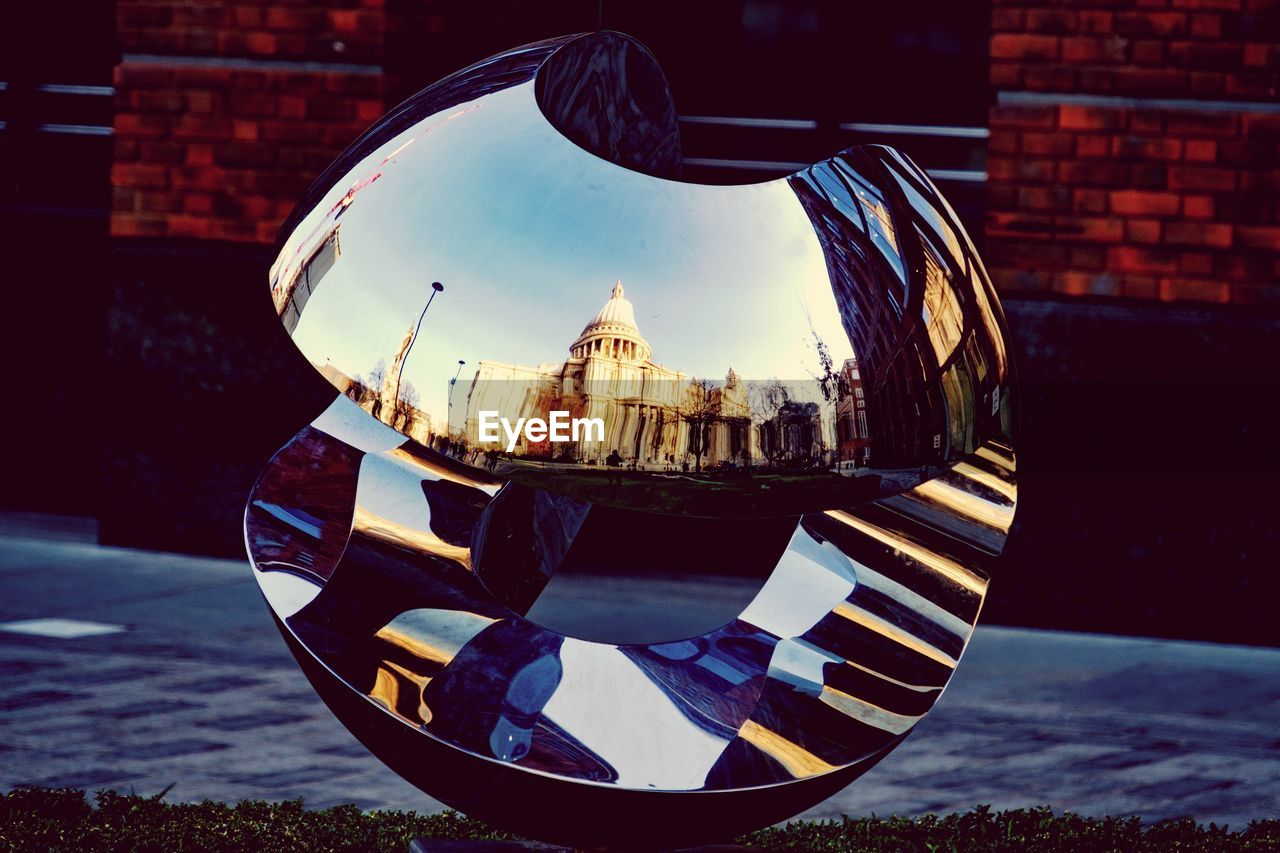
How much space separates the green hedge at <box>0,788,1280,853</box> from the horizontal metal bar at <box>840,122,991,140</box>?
4388mm

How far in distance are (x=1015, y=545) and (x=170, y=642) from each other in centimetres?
361

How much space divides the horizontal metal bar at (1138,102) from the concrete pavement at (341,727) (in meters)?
2.32

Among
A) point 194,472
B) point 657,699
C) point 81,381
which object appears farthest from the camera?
point 81,381

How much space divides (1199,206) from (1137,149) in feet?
1.19

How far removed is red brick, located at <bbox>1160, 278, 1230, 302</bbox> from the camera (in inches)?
279

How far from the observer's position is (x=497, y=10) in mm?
8062

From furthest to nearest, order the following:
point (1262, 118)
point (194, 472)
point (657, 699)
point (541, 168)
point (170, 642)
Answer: point (194, 472) → point (1262, 118) → point (170, 642) → point (657, 699) → point (541, 168)

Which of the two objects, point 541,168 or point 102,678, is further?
point 102,678

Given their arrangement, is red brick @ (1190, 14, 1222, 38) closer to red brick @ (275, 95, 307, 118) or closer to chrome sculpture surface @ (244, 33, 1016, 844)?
chrome sculpture surface @ (244, 33, 1016, 844)

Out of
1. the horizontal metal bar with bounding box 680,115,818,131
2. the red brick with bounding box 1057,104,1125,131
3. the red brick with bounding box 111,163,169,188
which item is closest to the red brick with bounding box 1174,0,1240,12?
the red brick with bounding box 1057,104,1125,131

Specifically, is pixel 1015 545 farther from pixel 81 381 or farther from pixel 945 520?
pixel 81 381

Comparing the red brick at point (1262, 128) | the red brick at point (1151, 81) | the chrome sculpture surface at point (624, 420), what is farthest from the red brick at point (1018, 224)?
the chrome sculpture surface at point (624, 420)

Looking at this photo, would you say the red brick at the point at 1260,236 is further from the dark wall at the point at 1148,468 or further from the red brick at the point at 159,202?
the red brick at the point at 159,202

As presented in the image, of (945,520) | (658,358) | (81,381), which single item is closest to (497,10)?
(81,381)
